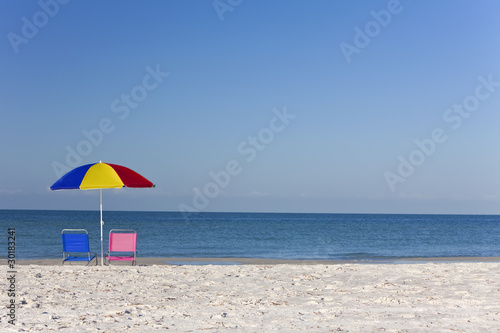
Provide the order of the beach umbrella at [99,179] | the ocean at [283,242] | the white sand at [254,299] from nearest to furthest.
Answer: the white sand at [254,299]
the beach umbrella at [99,179]
the ocean at [283,242]

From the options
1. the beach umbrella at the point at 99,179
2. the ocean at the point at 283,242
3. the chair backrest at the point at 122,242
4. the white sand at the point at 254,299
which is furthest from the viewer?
the ocean at the point at 283,242

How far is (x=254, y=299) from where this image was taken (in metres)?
6.49

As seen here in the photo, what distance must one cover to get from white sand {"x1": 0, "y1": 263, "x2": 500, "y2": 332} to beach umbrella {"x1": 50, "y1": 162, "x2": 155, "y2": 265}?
1535mm

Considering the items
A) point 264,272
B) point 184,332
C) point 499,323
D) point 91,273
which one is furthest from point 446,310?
point 91,273

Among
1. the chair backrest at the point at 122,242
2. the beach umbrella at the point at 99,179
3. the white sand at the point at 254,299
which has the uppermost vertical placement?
the beach umbrella at the point at 99,179

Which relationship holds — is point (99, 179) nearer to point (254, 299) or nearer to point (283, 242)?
point (254, 299)

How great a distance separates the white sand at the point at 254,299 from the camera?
5.05 m

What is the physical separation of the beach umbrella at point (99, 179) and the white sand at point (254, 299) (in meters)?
1.53

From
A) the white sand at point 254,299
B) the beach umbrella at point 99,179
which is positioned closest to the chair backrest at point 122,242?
the white sand at point 254,299

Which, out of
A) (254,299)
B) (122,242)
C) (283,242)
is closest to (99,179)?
(122,242)

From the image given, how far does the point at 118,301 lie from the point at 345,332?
2.96 metres

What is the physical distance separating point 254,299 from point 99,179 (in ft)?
13.9

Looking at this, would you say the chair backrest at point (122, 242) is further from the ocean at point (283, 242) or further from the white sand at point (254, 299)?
the ocean at point (283, 242)

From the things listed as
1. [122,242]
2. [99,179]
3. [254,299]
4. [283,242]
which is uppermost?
[283,242]
